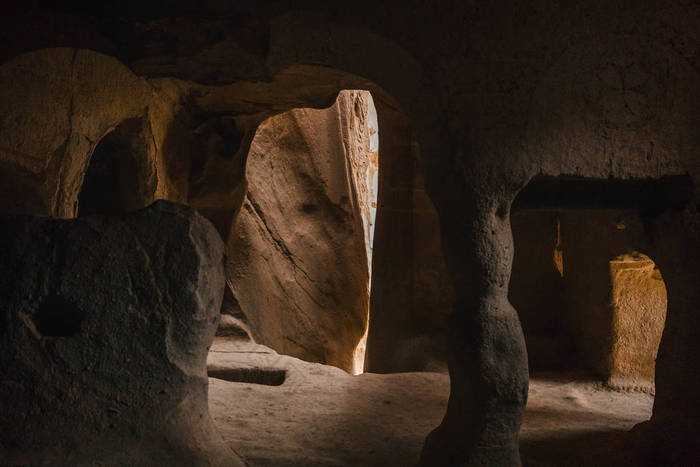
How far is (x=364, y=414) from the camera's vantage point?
452 cm

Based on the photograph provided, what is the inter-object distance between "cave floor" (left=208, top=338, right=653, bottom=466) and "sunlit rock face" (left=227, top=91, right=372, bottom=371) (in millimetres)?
1647

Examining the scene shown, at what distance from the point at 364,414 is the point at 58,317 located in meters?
2.65

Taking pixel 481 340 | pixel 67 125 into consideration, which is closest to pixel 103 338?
pixel 481 340

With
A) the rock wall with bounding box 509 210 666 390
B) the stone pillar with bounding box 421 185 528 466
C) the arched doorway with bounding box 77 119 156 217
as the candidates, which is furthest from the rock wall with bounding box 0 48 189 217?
the rock wall with bounding box 509 210 666 390

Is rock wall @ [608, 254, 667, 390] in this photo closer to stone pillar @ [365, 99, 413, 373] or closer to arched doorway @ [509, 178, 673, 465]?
arched doorway @ [509, 178, 673, 465]

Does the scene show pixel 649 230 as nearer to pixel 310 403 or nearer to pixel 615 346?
pixel 615 346

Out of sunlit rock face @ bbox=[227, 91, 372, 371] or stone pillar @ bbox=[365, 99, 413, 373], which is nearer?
stone pillar @ bbox=[365, 99, 413, 373]

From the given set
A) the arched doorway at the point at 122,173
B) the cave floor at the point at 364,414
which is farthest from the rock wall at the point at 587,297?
the arched doorway at the point at 122,173

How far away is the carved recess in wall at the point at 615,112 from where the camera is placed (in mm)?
3090

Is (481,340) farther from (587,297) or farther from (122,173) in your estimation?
(122,173)

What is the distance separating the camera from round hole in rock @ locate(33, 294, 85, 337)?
8.18 feet

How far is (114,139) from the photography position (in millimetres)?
5434

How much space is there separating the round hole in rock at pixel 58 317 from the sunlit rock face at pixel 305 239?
187 inches

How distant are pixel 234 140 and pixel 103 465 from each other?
478cm
